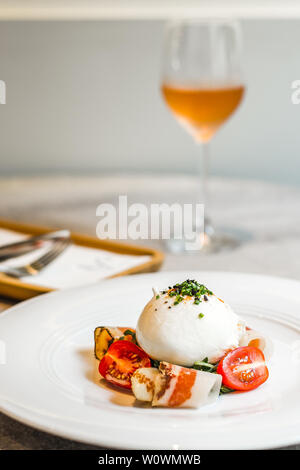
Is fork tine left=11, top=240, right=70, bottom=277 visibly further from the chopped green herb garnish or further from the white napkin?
the chopped green herb garnish

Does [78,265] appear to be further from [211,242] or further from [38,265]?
[211,242]

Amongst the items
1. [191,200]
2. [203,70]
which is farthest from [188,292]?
[191,200]

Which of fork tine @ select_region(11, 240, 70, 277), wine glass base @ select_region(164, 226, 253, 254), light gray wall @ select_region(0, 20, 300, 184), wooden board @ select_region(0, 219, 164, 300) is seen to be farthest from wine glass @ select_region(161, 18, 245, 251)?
light gray wall @ select_region(0, 20, 300, 184)

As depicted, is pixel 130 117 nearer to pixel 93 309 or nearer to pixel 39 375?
pixel 93 309

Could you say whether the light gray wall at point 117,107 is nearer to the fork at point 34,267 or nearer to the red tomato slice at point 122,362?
the fork at point 34,267

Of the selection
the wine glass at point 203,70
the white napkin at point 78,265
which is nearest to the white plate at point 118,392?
the white napkin at point 78,265

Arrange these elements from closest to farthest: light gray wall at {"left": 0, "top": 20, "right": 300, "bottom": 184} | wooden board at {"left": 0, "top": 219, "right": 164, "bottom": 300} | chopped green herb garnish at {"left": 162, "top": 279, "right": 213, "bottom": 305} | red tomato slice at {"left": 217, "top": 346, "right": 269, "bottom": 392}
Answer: red tomato slice at {"left": 217, "top": 346, "right": 269, "bottom": 392}, chopped green herb garnish at {"left": 162, "top": 279, "right": 213, "bottom": 305}, wooden board at {"left": 0, "top": 219, "right": 164, "bottom": 300}, light gray wall at {"left": 0, "top": 20, "right": 300, "bottom": 184}
